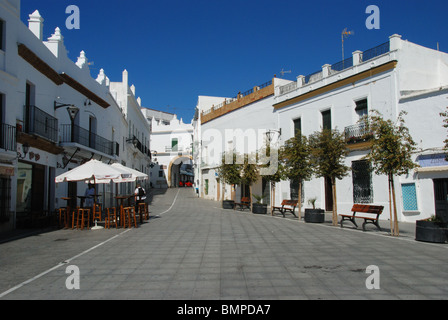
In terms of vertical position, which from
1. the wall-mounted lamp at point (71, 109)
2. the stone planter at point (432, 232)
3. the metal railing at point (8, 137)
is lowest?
the stone planter at point (432, 232)

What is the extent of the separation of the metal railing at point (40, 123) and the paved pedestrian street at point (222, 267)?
13.7 ft

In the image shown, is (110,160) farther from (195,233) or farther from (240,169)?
(195,233)

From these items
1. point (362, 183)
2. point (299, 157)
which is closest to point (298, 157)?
point (299, 157)

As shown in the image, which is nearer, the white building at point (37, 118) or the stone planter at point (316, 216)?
the white building at point (37, 118)

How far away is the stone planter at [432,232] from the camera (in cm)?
966

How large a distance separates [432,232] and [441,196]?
5914mm

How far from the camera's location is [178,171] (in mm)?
61625

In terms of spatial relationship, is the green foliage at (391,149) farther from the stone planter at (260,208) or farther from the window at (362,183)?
the stone planter at (260,208)

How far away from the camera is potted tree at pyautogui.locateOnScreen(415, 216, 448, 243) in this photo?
31.7 feet

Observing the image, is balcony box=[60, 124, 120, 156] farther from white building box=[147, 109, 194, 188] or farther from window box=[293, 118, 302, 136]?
white building box=[147, 109, 194, 188]

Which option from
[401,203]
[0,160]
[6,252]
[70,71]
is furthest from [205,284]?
[70,71]

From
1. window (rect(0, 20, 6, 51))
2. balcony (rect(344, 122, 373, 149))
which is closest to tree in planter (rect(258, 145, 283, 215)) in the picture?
balcony (rect(344, 122, 373, 149))

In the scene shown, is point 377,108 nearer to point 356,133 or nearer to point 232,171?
point 356,133

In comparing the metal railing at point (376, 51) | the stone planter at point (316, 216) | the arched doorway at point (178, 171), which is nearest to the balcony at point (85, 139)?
the stone planter at point (316, 216)
